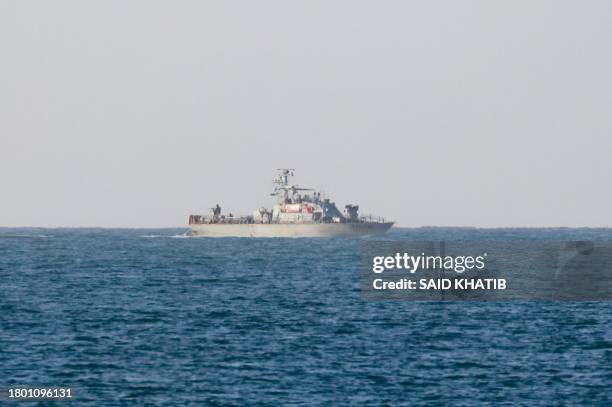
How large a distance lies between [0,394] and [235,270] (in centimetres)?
8360

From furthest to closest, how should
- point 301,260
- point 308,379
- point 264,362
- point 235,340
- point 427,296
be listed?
1. point 301,260
2. point 427,296
3. point 235,340
4. point 264,362
5. point 308,379

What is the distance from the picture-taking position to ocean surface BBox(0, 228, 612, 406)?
4278 cm

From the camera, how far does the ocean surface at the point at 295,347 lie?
42781mm

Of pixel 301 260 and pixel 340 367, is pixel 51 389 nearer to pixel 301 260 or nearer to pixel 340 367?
pixel 340 367

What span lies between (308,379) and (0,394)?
12.0 metres

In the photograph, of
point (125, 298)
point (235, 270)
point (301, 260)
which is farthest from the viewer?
point (301, 260)

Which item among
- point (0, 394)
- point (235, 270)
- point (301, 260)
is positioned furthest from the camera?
point (301, 260)

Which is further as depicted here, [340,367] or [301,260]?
[301,260]

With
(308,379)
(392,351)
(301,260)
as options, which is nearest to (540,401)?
(308,379)

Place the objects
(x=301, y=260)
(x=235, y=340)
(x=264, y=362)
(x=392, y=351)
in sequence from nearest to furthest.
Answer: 1. (x=264, y=362)
2. (x=392, y=351)
3. (x=235, y=340)
4. (x=301, y=260)

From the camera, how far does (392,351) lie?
173ft

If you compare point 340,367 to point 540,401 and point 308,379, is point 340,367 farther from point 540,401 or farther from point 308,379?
point 540,401

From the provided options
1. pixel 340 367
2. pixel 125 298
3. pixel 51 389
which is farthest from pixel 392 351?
pixel 125 298

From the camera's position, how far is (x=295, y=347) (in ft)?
178
